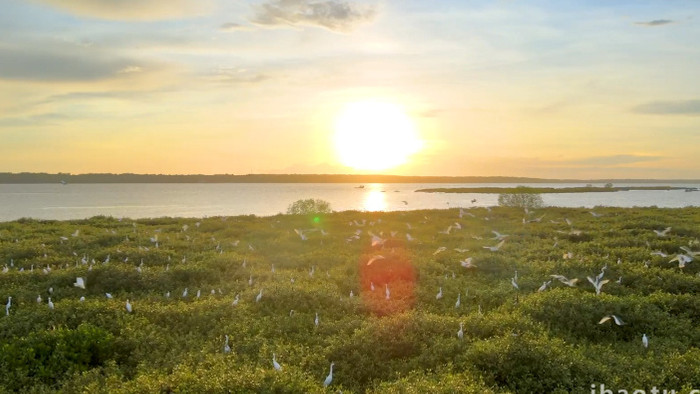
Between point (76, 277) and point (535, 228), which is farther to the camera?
point (535, 228)

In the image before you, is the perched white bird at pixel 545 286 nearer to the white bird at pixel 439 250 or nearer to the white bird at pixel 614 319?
the white bird at pixel 614 319

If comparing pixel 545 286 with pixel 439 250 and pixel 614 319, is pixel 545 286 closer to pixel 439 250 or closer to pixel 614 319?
pixel 614 319

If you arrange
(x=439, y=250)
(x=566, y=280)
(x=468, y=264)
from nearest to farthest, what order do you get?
(x=566, y=280), (x=468, y=264), (x=439, y=250)

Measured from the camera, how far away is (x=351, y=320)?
11883 mm

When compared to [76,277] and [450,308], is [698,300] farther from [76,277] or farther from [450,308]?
[76,277]

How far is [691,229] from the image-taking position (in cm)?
2481

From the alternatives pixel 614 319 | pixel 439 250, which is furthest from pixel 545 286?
pixel 439 250

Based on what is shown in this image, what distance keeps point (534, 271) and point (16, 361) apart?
1434cm

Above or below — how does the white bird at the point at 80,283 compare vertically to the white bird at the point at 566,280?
above

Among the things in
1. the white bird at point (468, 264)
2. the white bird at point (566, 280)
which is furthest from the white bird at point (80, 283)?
the white bird at point (566, 280)

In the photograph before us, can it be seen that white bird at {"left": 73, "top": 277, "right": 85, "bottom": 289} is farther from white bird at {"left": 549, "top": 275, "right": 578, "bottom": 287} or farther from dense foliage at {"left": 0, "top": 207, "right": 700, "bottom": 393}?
white bird at {"left": 549, "top": 275, "right": 578, "bottom": 287}

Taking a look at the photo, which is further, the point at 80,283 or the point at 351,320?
the point at 80,283

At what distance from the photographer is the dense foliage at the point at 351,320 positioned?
906cm

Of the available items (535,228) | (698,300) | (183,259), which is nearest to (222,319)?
(183,259)
